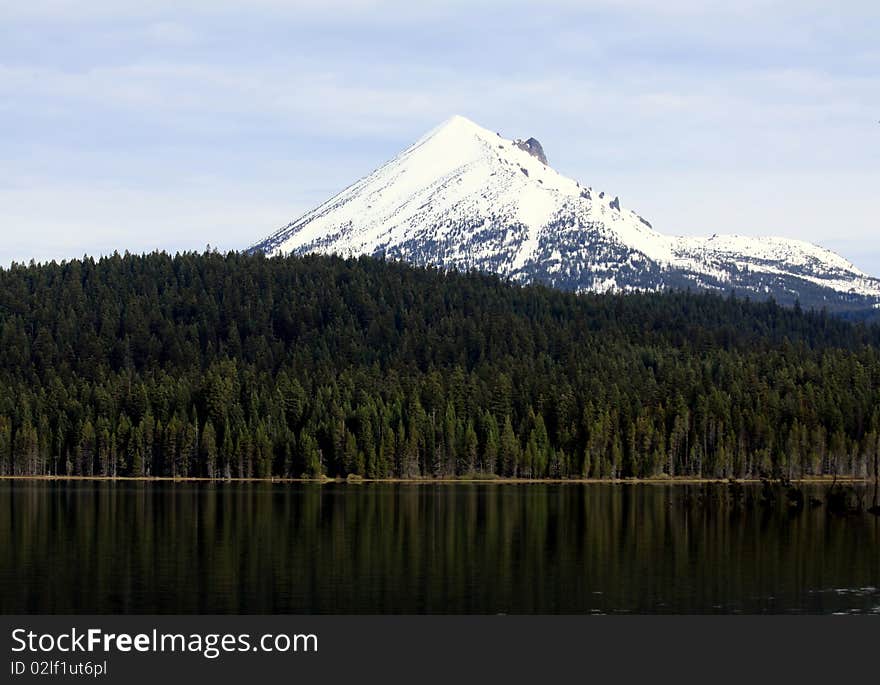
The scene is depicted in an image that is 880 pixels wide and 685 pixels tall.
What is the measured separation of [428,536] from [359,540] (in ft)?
22.9

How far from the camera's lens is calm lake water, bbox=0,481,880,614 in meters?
83.5

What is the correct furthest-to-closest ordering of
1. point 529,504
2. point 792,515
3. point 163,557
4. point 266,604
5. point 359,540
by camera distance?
1. point 529,504
2. point 792,515
3. point 359,540
4. point 163,557
5. point 266,604

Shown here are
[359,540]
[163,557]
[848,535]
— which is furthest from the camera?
[848,535]

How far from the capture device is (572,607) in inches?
3226

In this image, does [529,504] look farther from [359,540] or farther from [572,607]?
[572,607]

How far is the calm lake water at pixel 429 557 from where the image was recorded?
8350 centimetres

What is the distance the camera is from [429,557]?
104562 mm

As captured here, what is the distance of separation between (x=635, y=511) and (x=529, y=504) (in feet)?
51.9

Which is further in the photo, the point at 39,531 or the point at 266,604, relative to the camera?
the point at 39,531
